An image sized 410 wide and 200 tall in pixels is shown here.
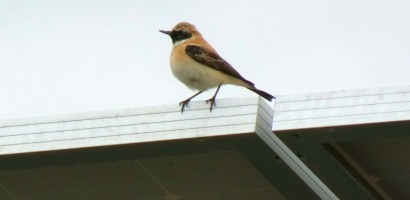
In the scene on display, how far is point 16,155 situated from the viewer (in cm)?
650

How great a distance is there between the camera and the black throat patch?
378 inches

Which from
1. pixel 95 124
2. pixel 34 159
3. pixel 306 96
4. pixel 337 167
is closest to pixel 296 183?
pixel 337 167

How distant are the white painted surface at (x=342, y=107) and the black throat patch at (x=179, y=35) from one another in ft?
12.8

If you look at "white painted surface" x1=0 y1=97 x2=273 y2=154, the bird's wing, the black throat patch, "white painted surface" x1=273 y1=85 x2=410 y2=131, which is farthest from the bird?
"white painted surface" x1=273 y1=85 x2=410 y2=131

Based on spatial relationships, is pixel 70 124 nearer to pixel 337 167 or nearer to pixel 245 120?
pixel 245 120

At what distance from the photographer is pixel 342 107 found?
567 cm

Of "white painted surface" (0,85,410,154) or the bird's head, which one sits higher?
"white painted surface" (0,85,410,154)

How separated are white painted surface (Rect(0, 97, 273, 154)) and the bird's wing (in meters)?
2.02

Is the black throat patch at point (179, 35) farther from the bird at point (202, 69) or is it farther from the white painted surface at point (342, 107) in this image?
the white painted surface at point (342, 107)

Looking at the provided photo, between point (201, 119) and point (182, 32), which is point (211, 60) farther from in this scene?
point (201, 119)

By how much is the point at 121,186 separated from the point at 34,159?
36.1 inches

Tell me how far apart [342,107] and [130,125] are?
163 cm

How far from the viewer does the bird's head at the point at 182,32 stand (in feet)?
31.6

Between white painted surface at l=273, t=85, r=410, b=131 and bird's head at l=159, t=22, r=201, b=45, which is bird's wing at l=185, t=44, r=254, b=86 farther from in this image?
white painted surface at l=273, t=85, r=410, b=131
